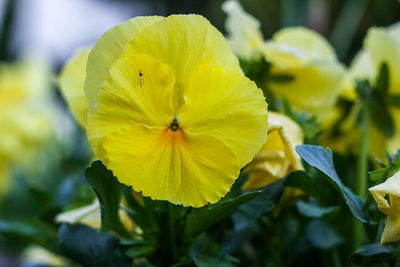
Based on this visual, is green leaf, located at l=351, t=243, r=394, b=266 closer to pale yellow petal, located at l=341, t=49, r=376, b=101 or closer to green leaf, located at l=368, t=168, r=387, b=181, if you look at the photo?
green leaf, located at l=368, t=168, r=387, b=181

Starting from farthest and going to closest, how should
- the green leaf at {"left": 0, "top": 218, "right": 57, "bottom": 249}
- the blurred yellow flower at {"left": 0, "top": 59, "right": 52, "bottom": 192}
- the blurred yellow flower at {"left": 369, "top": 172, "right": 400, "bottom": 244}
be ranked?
the blurred yellow flower at {"left": 0, "top": 59, "right": 52, "bottom": 192}
the green leaf at {"left": 0, "top": 218, "right": 57, "bottom": 249}
the blurred yellow flower at {"left": 369, "top": 172, "right": 400, "bottom": 244}

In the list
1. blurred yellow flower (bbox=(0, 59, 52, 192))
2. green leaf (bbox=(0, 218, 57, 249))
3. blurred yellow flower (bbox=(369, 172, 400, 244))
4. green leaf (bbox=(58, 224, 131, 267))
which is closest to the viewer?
blurred yellow flower (bbox=(369, 172, 400, 244))

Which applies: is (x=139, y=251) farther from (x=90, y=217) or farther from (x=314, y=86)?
(x=314, y=86)

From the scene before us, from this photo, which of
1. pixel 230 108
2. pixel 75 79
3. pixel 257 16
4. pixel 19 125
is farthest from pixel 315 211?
pixel 257 16

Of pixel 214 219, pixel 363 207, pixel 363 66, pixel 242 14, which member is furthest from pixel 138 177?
pixel 363 66

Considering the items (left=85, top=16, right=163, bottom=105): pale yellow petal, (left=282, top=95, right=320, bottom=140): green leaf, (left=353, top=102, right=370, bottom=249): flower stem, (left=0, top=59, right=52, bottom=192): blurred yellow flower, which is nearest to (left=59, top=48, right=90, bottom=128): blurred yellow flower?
(left=85, top=16, right=163, bottom=105): pale yellow petal

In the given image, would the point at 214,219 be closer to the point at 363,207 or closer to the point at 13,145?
the point at 363,207
